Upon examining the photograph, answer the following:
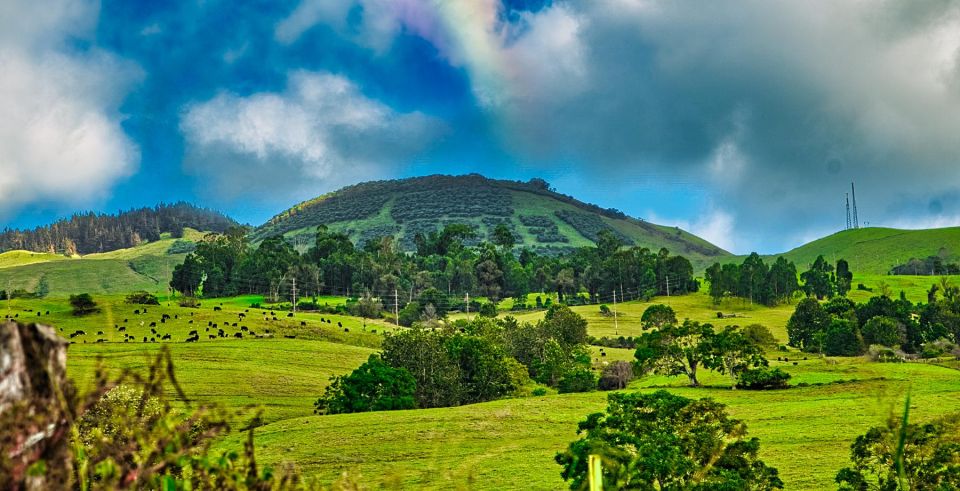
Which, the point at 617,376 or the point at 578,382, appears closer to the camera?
the point at 578,382

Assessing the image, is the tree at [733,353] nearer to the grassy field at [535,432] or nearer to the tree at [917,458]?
the grassy field at [535,432]

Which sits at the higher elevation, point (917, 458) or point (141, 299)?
point (141, 299)

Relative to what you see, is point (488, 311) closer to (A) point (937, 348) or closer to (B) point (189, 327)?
(B) point (189, 327)

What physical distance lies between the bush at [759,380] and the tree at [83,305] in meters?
95.9

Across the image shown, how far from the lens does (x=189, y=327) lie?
389 feet

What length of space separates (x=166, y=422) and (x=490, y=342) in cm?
9301

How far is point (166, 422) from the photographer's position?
4.20 meters

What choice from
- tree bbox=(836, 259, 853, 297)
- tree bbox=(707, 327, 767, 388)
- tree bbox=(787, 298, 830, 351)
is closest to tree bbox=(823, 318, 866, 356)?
tree bbox=(787, 298, 830, 351)

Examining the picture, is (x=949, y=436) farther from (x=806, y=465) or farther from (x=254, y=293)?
(x=254, y=293)

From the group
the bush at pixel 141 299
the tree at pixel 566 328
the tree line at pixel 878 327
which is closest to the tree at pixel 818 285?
the tree line at pixel 878 327

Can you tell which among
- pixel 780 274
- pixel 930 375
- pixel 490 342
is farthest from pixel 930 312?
pixel 490 342

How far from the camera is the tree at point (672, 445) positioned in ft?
101

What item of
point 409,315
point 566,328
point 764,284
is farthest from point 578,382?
point 764,284

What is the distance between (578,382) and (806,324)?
196 ft
